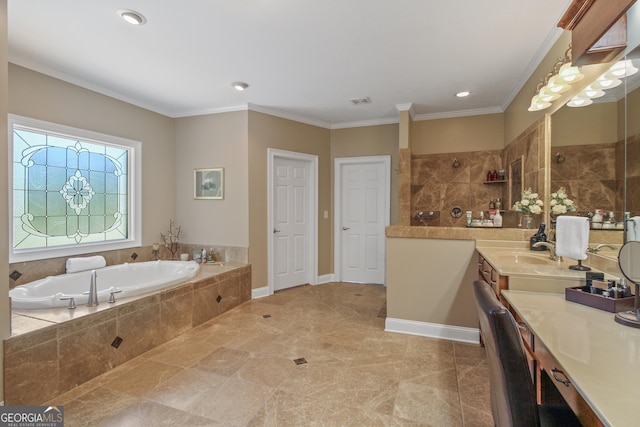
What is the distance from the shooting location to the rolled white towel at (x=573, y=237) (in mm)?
1675

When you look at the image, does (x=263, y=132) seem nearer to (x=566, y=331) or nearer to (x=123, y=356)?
(x=123, y=356)

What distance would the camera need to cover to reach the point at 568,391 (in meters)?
0.92

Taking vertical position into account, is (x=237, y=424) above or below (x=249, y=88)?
below

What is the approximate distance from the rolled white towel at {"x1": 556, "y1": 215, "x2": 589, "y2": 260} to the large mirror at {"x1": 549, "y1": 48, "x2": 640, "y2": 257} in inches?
5.5

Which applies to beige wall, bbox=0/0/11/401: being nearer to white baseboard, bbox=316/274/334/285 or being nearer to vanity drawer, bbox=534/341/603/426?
vanity drawer, bbox=534/341/603/426

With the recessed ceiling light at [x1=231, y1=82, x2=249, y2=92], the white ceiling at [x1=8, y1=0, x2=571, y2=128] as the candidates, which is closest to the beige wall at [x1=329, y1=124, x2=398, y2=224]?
the white ceiling at [x1=8, y1=0, x2=571, y2=128]

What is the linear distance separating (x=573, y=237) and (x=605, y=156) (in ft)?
1.56

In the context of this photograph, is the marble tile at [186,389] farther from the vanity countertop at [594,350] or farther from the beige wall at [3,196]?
the vanity countertop at [594,350]

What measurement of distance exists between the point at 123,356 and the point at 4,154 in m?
1.62

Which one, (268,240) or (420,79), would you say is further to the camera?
(268,240)

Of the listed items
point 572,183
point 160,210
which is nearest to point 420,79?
point 572,183

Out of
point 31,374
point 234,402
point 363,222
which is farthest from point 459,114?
point 31,374

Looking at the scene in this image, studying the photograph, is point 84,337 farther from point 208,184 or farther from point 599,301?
point 599,301

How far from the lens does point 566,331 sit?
1.11 m
